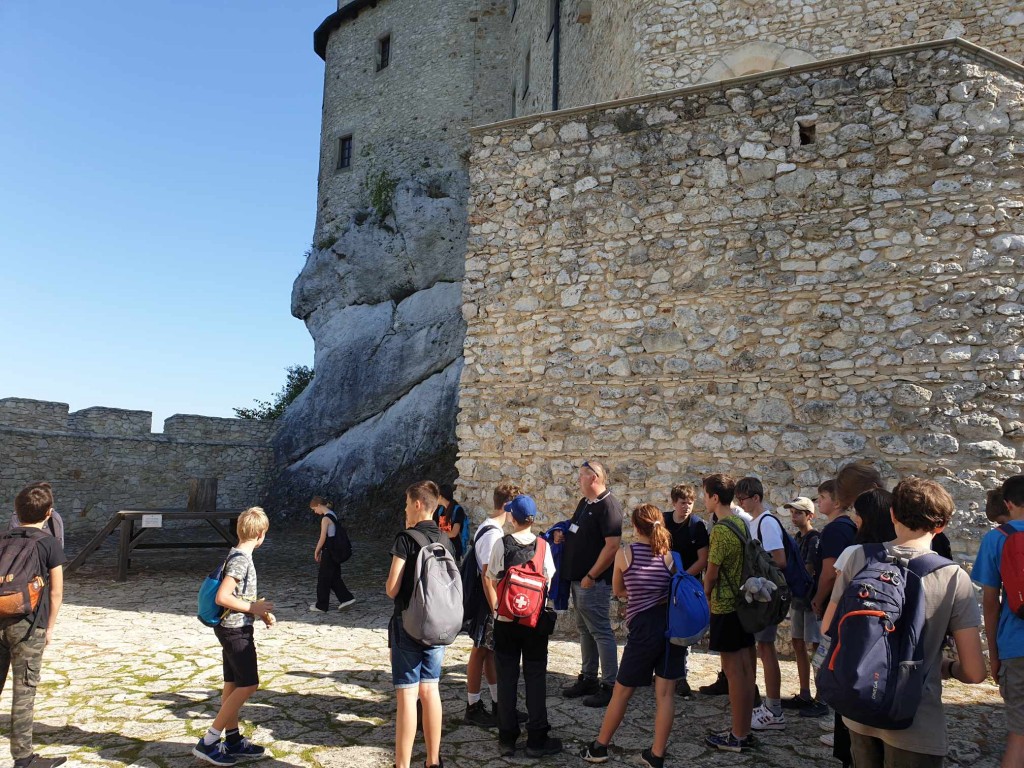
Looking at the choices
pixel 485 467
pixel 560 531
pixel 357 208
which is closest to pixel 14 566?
pixel 560 531

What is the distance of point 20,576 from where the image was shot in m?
3.50

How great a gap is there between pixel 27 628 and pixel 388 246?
18432 millimetres

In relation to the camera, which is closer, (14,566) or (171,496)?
(14,566)

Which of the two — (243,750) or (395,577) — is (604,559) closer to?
(395,577)

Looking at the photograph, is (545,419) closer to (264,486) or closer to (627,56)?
(627,56)

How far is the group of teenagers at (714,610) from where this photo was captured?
8.54ft

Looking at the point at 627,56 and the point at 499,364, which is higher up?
the point at 627,56

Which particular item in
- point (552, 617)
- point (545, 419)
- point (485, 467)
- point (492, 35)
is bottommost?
point (552, 617)

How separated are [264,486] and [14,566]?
51.5 ft

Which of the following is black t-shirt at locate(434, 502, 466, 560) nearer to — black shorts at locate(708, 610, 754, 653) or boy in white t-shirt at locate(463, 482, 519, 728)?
boy in white t-shirt at locate(463, 482, 519, 728)

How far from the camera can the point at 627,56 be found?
1004 centimetres

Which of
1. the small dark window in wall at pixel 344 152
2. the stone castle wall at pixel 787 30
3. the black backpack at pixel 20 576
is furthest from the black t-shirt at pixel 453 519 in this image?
the small dark window in wall at pixel 344 152

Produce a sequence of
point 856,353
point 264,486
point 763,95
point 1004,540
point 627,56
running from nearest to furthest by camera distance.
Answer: point 1004,540, point 856,353, point 763,95, point 627,56, point 264,486

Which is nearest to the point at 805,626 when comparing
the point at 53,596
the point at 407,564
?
the point at 407,564
